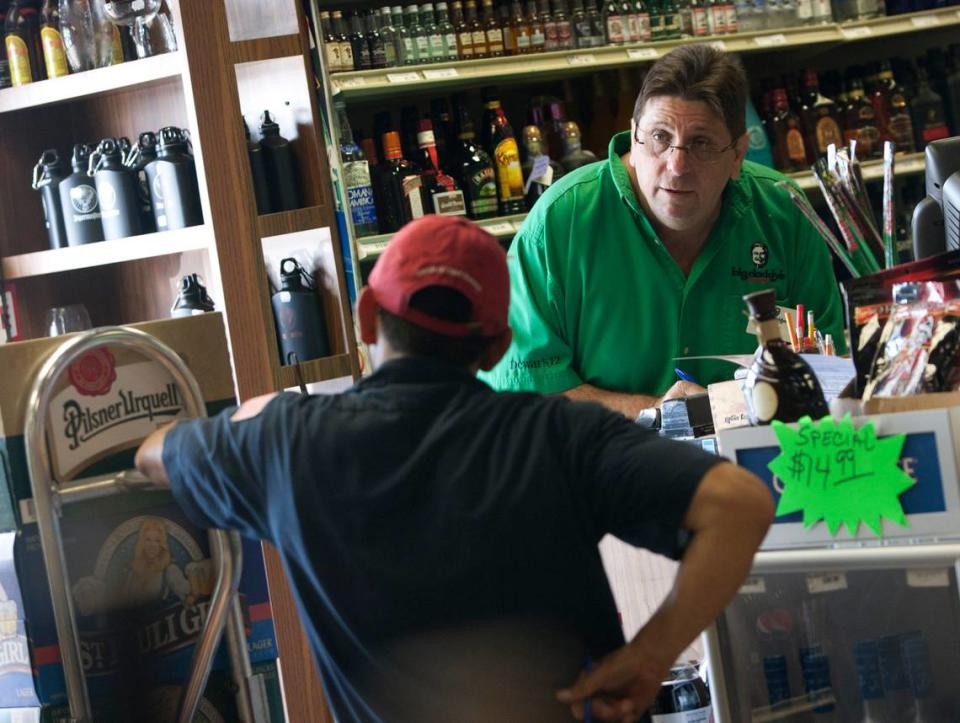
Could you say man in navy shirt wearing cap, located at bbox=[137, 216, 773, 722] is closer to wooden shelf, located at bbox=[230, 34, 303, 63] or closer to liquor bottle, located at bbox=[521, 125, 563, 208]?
wooden shelf, located at bbox=[230, 34, 303, 63]

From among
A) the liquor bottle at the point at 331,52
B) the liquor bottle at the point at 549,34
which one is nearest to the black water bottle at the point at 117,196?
the liquor bottle at the point at 331,52

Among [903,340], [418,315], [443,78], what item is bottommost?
[903,340]

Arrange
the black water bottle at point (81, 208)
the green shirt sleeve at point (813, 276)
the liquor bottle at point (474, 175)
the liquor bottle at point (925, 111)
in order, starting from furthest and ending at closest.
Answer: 1. the liquor bottle at point (925, 111)
2. the liquor bottle at point (474, 175)
3. the black water bottle at point (81, 208)
4. the green shirt sleeve at point (813, 276)

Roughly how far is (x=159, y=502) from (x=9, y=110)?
78.5 inches

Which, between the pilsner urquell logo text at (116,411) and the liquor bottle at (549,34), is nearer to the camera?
the pilsner urquell logo text at (116,411)

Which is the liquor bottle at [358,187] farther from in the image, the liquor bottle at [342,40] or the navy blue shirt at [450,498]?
the navy blue shirt at [450,498]

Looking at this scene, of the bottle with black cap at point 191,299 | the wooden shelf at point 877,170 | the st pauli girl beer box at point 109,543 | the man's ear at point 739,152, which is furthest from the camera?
the wooden shelf at point 877,170

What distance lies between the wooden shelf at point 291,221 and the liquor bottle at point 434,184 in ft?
3.26

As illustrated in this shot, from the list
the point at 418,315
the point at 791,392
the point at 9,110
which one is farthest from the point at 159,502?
the point at 9,110

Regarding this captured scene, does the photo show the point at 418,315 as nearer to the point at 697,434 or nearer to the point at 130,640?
the point at 130,640

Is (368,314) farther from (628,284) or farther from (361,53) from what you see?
(361,53)

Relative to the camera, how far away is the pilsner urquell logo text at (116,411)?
5.39ft

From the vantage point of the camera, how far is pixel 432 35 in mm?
4027

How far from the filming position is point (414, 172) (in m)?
4.02
